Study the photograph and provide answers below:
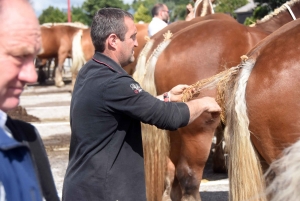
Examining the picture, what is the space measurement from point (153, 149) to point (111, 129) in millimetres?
1801

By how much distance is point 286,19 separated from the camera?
5340 millimetres

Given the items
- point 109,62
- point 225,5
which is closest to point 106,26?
point 109,62

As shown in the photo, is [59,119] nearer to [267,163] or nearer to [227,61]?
[227,61]

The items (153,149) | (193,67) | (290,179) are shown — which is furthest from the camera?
(153,149)

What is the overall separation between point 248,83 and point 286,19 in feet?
7.91

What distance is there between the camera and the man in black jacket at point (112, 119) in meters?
2.63

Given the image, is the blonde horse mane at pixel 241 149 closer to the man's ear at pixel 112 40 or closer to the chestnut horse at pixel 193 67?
the chestnut horse at pixel 193 67

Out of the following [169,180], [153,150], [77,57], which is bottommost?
[77,57]

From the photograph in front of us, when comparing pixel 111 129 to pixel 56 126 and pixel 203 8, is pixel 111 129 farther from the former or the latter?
pixel 56 126

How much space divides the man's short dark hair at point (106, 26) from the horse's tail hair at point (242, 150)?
90 cm

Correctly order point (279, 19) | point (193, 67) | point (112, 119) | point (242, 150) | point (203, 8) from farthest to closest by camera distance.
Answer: point (203, 8), point (279, 19), point (193, 67), point (242, 150), point (112, 119)

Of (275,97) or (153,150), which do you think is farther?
(153,150)

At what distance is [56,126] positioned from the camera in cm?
955

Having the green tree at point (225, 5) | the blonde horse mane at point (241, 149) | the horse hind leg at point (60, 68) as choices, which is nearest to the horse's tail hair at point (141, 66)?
the blonde horse mane at point (241, 149)
